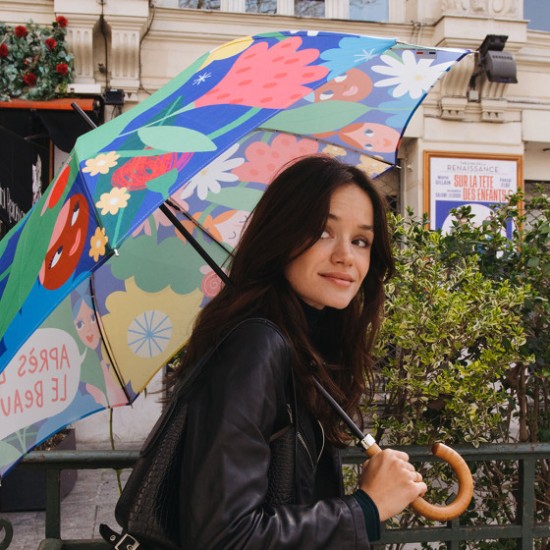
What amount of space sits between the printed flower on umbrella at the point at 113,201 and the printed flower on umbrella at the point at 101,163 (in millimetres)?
70

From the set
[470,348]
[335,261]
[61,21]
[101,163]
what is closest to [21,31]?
[61,21]

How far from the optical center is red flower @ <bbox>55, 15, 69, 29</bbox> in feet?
24.4

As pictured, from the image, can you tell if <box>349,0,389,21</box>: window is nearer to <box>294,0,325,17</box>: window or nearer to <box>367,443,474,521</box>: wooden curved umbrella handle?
<box>294,0,325,17</box>: window

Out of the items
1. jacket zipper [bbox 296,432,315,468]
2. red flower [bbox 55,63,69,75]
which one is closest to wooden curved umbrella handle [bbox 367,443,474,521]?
jacket zipper [bbox 296,432,315,468]

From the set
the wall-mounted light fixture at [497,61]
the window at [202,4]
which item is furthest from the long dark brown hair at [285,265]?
the window at [202,4]

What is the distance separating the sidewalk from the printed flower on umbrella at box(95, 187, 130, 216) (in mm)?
3939

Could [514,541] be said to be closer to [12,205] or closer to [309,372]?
[309,372]

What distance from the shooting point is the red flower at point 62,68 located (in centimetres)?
741

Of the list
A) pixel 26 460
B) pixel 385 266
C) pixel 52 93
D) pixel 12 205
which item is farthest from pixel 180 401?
pixel 52 93

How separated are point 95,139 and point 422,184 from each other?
7.21 meters

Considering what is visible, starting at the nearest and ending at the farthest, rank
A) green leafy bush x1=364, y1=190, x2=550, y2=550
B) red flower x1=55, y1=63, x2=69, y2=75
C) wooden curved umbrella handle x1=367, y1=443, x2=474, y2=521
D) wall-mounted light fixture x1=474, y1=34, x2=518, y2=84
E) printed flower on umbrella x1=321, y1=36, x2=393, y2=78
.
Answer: wooden curved umbrella handle x1=367, y1=443, x2=474, y2=521 < printed flower on umbrella x1=321, y1=36, x2=393, y2=78 < green leafy bush x1=364, y1=190, x2=550, y2=550 < red flower x1=55, y1=63, x2=69, y2=75 < wall-mounted light fixture x1=474, y1=34, x2=518, y2=84

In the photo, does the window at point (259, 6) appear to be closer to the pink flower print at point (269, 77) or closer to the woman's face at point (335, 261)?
the pink flower print at point (269, 77)

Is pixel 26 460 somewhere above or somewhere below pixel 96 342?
below

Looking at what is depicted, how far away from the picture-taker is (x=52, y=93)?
752 cm
